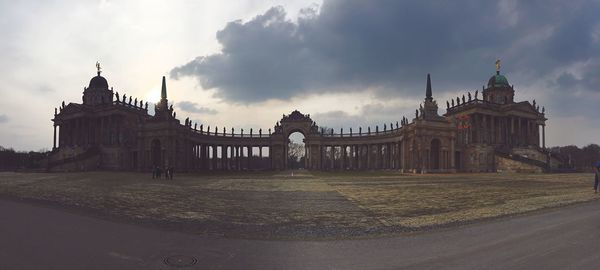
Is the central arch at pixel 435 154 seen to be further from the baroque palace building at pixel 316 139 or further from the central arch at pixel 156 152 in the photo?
the central arch at pixel 156 152

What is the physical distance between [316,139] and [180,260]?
97181 mm

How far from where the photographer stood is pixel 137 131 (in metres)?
89.2

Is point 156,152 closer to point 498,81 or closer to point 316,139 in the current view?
point 316,139

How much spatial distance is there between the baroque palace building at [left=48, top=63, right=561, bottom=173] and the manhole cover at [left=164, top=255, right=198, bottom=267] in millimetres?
71825

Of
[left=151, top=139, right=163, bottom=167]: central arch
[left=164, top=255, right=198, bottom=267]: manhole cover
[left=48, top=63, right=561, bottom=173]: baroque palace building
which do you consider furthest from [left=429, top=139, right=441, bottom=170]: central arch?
[left=164, top=255, right=198, bottom=267]: manhole cover

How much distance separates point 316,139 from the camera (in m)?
107

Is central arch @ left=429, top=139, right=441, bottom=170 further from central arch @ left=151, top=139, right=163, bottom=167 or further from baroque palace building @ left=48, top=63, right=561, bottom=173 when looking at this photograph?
central arch @ left=151, top=139, right=163, bottom=167

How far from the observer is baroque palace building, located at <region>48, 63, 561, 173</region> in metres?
85.1

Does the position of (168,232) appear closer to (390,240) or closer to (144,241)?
(144,241)

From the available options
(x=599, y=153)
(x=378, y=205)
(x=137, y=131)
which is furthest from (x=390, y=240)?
(x=599, y=153)

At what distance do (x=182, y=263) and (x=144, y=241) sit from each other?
3.10 meters

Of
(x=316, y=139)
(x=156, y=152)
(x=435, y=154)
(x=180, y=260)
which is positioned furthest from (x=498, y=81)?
(x=180, y=260)

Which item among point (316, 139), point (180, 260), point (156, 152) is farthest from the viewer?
point (316, 139)

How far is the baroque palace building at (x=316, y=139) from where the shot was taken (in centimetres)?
8506
